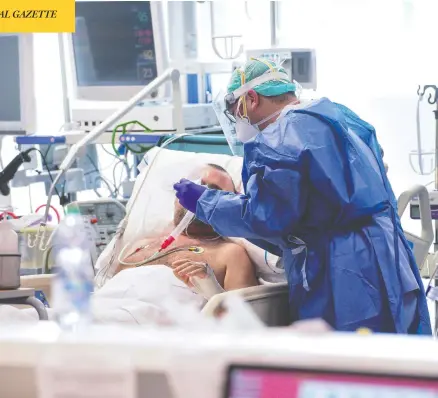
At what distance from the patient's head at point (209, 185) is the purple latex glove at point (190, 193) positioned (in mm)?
464

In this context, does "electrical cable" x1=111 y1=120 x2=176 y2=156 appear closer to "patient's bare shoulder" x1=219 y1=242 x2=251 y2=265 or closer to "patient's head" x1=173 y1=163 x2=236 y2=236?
"patient's head" x1=173 y1=163 x2=236 y2=236

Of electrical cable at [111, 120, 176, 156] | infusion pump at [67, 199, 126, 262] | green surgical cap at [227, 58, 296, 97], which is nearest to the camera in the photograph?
green surgical cap at [227, 58, 296, 97]

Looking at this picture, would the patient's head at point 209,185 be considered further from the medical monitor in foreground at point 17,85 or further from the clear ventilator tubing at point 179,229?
the medical monitor in foreground at point 17,85

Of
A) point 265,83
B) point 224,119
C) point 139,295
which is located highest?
point 265,83

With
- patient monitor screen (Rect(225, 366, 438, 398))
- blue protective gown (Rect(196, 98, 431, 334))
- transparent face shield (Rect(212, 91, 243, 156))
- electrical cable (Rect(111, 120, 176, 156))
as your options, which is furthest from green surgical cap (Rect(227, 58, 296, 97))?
patient monitor screen (Rect(225, 366, 438, 398))

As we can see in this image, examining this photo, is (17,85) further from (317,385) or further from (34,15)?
(317,385)

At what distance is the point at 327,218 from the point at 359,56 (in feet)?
12.4

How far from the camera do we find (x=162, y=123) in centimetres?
382

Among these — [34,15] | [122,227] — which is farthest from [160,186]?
[34,15]

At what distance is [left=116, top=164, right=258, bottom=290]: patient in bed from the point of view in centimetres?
274

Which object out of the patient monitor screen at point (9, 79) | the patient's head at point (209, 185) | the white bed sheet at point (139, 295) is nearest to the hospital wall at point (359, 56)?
the patient monitor screen at point (9, 79)

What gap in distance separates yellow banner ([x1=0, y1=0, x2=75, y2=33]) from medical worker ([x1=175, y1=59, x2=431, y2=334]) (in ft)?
1.94

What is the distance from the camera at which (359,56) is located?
584 centimetres

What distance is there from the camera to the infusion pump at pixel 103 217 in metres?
3.38
